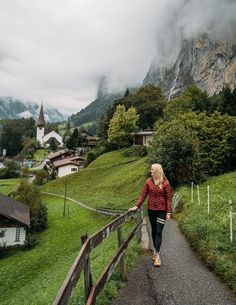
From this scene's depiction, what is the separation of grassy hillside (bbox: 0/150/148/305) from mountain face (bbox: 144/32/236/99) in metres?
102

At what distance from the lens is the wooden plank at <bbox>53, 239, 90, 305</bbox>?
3.38m

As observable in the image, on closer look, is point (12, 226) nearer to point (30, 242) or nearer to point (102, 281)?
point (30, 242)

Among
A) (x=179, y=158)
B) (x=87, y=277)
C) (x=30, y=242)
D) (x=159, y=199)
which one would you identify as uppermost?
(x=179, y=158)

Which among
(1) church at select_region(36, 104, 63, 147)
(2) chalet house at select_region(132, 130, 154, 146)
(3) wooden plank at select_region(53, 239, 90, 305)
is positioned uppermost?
(1) church at select_region(36, 104, 63, 147)

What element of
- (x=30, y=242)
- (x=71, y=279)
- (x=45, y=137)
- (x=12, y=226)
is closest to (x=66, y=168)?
(x=12, y=226)

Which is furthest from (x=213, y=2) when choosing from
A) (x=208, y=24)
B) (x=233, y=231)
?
(x=233, y=231)

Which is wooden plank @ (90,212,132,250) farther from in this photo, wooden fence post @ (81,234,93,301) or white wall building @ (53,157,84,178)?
white wall building @ (53,157,84,178)

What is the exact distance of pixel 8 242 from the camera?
34.1m

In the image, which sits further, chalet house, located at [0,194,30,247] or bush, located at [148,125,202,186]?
bush, located at [148,125,202,186]

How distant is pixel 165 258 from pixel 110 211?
1129 inches

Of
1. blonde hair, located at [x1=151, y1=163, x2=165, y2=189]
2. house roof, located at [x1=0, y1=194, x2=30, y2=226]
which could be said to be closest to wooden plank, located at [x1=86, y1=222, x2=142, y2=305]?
blonde hair, located at [x1=151, y1=163, x2=165, y2=189]

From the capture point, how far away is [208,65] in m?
173

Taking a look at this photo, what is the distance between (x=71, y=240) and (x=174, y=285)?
25.7m

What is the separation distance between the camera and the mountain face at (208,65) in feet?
520
